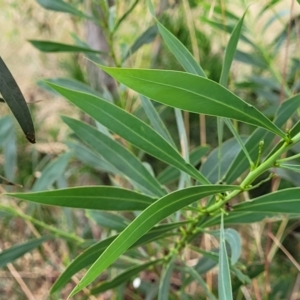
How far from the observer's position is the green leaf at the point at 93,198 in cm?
33

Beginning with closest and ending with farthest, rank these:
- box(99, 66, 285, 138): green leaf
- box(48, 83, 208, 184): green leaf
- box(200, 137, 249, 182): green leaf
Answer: box(99, 66, 285, 138): green leaf → box(48, 83, 208, 184): green leaf → box(200, 137, 249, 182): green leaf

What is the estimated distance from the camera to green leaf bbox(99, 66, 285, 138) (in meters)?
0.27

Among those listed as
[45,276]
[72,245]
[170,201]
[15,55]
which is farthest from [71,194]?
[15,55]

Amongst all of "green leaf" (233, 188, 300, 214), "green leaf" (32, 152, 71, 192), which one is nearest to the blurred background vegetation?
"green leaf" (32, 152, 71, 192)

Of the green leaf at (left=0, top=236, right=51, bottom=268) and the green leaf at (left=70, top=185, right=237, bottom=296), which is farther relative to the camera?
the green leaf at (left=0, top=236, right=51, bottom=268)

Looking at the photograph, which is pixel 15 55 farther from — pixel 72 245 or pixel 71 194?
pixel 71 194

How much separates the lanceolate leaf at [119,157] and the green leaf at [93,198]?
0.21 feet

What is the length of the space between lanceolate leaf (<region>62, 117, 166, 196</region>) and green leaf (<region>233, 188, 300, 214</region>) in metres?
0.11

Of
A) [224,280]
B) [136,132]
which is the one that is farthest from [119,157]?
[224,280]

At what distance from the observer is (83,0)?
86 cm

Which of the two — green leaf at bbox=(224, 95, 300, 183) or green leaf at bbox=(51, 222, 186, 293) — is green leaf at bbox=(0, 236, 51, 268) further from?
green leaf at bbox=(224, 95, 300, 183)

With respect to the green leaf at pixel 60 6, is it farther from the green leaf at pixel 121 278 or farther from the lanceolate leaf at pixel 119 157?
the green leaf at pixel 121 278

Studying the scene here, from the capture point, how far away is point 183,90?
28 centimetres

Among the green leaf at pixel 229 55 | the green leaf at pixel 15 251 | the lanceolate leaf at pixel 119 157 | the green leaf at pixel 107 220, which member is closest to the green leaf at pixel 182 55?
the green leaf at pixel 229 55
